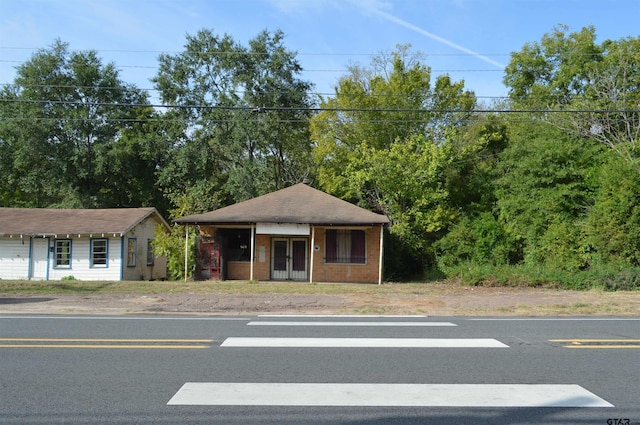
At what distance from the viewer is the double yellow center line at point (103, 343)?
843 centimetres

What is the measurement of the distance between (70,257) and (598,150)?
25.6 metres

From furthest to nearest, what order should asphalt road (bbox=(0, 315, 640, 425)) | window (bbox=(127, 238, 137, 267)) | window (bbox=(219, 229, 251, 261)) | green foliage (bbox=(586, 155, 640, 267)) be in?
window (bbox=(127, 238, 137, 267)) → window (bbox=(219, 229, 251, 261)) → green foliage (bbox=(586, 155, 640, 267)) → asphalt road (bbox=(0, 315, 640, 425))

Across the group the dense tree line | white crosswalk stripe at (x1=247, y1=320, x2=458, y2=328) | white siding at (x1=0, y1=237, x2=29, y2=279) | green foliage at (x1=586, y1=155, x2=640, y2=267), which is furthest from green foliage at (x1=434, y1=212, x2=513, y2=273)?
white siding at (x1=0, y1=237, x2=29, y2=279)

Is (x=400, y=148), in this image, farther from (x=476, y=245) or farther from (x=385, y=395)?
(x=385, y=395)

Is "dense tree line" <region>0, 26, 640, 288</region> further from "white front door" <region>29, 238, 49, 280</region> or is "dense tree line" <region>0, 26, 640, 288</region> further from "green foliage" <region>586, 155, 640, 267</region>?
"white front door" <region>29, 238, 49, 280</region>

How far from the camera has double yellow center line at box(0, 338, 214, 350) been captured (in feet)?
27.7

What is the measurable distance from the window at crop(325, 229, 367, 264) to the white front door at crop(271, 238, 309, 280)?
124cm

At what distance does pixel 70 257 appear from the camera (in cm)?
2702

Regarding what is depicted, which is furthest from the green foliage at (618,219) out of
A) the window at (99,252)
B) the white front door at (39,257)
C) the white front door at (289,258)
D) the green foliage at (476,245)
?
the white front door at (39,257)

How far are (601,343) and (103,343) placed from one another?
774 centimetres

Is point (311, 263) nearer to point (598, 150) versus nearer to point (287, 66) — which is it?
point (598, 150)

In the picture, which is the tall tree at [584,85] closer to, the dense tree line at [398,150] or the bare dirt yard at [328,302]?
the dense tree line at [398,150]

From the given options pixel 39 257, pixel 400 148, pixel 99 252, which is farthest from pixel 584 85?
pixel 39 257

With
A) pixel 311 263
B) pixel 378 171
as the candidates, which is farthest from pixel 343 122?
pixel 311 263
